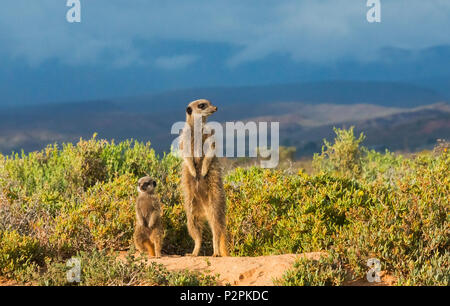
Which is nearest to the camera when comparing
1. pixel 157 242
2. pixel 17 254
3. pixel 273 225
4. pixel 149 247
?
pixel 17 254

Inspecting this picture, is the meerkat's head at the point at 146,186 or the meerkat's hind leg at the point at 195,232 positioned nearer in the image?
the meerkat's head at the point at 146,186

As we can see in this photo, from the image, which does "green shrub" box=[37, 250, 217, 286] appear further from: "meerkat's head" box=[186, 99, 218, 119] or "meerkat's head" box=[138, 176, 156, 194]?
"meerkat's head" box=[186, 99, 218, 119]

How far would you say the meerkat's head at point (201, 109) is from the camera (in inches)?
274

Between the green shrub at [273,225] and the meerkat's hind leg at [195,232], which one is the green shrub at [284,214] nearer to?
the green shrub at [273,225]

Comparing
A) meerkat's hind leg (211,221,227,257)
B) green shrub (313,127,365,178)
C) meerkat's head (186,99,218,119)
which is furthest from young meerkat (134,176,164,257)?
green shrub (313,127,365,178)

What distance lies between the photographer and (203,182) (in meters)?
6.99

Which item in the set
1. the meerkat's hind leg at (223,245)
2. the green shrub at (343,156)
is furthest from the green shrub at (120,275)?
the green shrub at (343,156)

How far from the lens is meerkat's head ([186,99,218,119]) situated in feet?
22.9

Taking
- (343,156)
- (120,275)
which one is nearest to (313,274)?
(120,275)

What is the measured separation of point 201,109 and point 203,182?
92 centimetres

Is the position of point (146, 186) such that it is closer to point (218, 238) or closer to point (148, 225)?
point (148, 225)
